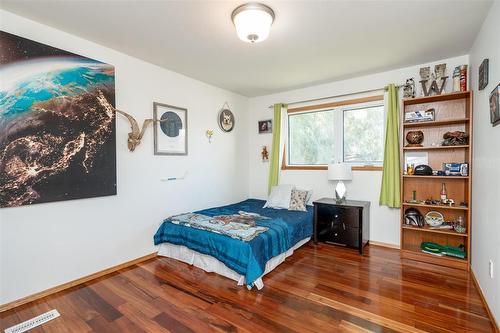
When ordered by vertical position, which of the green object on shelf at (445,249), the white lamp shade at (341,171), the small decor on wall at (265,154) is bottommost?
the green object on shelf at (445,249)

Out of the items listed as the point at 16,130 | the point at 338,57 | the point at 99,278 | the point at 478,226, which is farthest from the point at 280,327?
the point at 338,57

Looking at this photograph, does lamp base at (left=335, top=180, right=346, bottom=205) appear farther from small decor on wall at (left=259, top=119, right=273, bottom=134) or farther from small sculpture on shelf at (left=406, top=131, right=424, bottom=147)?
small decor on wall at (left=259, top=119, right=273, bottom=134)

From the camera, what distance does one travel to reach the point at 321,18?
2.16 metres

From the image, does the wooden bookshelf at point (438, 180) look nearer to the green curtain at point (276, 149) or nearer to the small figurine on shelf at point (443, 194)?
the small figurine on shelf at point (443, 194)

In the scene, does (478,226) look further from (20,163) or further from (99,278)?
(20,163)

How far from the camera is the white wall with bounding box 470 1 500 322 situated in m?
1.85

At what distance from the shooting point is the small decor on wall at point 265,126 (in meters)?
4.57

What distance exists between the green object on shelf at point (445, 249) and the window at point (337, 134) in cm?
117

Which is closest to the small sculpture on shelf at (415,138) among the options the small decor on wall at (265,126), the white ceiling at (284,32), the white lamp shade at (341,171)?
the white lamp shade at (341,171)

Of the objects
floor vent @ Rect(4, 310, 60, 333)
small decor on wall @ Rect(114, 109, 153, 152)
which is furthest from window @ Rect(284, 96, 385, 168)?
floor vent @ Rect(4, 310, 60, 333)

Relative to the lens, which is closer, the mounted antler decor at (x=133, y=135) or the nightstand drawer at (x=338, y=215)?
the mounted antler decor at (x=133, y=135)

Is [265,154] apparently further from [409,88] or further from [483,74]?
[483,74]

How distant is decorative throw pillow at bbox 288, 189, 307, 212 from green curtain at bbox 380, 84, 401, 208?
108 centimetres

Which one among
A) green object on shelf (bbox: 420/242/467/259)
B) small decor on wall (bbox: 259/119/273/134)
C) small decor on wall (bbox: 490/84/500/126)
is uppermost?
small decor on wall (bbox: 259/119/273/134)
